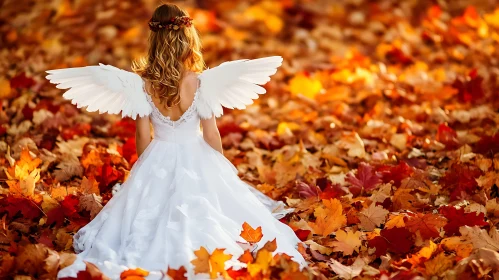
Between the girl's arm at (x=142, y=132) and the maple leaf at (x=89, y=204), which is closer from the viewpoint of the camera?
the girl's arm at (x=142, y=132)

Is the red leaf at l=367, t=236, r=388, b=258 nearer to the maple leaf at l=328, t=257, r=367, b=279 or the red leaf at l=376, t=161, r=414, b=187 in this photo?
the maple leaf at l=328, t=257, r=367, b=279

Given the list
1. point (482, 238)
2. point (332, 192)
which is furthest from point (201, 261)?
point (482, 238)

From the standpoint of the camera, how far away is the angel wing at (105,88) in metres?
3.38

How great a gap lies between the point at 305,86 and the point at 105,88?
2.83m

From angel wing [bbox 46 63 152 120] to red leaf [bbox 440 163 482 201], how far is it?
1.69 metres

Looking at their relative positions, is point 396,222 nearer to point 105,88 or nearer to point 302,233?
point 302,233

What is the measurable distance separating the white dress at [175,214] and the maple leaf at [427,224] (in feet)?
1.79

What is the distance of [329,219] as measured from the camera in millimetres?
3463

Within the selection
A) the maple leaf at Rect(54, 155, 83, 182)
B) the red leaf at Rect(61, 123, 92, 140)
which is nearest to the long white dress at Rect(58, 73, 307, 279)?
the maple leaf at Rect(54, 155, 83, 182)

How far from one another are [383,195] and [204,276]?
1261 millimetres

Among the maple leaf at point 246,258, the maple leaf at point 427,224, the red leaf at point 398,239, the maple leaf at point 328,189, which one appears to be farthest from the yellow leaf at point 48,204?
the maple leaf at point 427,224

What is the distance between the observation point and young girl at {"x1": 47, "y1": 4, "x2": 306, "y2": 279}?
3.25 meters

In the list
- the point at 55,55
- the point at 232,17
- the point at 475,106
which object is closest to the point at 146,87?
the point at 475,106

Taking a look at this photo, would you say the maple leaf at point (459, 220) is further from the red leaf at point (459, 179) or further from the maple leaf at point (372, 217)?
the red leaf at point (459, 179)
